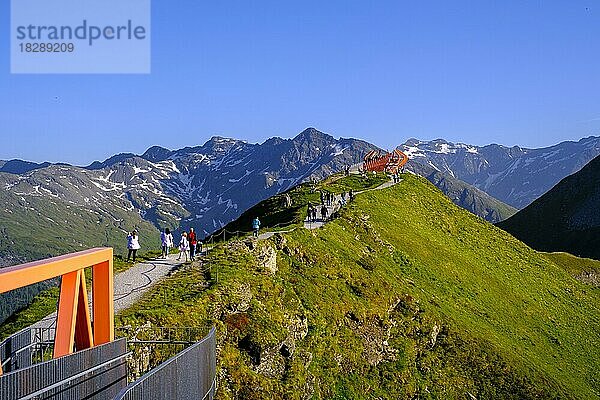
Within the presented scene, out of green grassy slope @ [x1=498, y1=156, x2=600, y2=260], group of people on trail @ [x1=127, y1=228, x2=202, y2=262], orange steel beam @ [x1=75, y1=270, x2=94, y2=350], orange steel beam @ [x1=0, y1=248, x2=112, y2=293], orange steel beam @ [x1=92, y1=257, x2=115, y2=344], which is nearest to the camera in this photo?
orange steel beam @ [x1=0, y1=248, x2=112, y2=293]

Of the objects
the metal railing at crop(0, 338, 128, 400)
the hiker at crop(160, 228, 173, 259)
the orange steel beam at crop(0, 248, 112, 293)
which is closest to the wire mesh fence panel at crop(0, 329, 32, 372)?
the metal railing at crop(0, 338, 128, 400)

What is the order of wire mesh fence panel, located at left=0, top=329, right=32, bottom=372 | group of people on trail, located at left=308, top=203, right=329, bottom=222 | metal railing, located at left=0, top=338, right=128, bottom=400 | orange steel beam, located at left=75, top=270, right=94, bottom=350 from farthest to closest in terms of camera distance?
group of people on trail, located at left=308, top=203, right=329, bottom=222, wire mesh fence panel, located at left=0, top=329, right=32, bottom=372, orange steel beam, located at left=75, top=270, right=94, bottom=350, metal railing, located at left=0, top=338, right=128, bottom=400

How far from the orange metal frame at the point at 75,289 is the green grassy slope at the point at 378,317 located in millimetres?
6820

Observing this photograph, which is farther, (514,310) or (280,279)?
(514,310)

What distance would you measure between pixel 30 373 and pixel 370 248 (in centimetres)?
3676

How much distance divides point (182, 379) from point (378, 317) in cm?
2347

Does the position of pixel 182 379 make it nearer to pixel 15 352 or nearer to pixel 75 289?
pixel 75 289

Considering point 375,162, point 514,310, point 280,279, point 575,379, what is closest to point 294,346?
point 280,279

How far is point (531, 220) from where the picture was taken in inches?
7864

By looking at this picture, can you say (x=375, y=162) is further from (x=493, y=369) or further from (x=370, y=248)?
(x=493, y=369)

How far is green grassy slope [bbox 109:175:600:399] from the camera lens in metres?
29.2

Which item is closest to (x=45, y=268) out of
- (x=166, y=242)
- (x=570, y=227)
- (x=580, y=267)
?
(x=166, y=242)

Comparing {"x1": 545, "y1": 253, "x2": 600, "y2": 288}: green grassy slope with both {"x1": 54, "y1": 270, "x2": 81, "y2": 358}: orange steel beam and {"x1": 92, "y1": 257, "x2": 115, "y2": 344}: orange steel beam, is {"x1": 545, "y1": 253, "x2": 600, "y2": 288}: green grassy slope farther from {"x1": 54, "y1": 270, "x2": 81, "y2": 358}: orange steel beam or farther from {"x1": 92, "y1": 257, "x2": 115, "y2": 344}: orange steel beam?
{"x1": 54, "y1": 270, "x2": 81, "y2": 358}: orange steel beam

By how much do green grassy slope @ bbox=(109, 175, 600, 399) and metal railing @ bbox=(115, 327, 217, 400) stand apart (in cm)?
485
